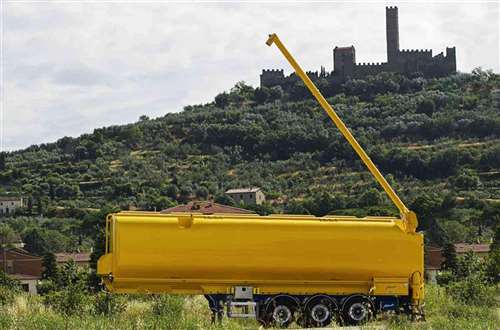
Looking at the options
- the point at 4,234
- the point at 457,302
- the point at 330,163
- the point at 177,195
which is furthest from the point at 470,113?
the point at 457,302

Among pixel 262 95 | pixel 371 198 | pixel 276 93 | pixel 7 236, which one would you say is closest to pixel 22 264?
pixel 7 236

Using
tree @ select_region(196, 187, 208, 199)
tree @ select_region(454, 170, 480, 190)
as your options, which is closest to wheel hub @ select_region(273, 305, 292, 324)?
tree @ select_region(454, 170, 480, 190)

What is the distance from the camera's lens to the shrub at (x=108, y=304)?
59.8ft

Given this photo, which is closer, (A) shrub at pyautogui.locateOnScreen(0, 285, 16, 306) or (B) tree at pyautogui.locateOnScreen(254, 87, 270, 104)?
(A) shrub at pyautogui.locateOnScreen(0, 285, 16, 306)

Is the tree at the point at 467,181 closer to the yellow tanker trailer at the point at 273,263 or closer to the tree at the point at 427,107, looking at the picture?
the tree at the point at 427,107

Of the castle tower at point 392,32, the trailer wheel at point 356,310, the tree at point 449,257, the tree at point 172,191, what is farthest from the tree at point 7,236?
the castle tower at point 392,32

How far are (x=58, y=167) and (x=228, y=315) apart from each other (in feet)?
340

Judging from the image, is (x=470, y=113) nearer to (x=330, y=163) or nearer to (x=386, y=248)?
(x=330, y=163)

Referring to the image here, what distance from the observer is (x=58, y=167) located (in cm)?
11850

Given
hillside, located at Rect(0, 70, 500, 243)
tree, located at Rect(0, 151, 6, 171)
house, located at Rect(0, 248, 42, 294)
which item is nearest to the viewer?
house, located at Rect(0, 248, 42, 294)

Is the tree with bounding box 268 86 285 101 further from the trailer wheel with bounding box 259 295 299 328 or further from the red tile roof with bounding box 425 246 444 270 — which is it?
the trailer wheel with bounding box 259 295 299 328

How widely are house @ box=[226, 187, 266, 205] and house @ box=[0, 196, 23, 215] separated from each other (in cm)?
2479

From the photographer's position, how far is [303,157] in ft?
349

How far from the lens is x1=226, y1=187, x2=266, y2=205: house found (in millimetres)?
84250
